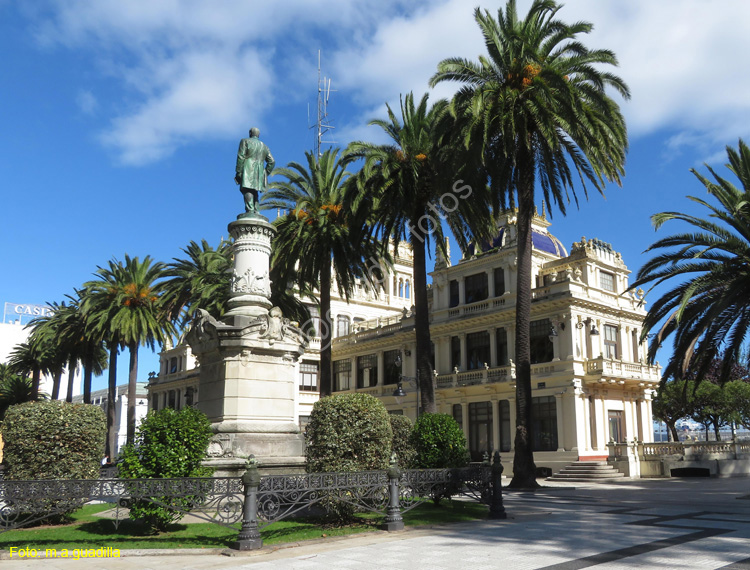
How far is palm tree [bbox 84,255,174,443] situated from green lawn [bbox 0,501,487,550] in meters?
29.7

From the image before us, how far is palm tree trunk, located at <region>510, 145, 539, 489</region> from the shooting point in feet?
86.8

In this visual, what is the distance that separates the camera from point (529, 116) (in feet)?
85.9

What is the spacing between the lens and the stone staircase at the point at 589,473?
3553 cm

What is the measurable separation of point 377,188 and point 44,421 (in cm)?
1690

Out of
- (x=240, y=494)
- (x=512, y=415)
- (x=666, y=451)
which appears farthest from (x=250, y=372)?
(x=666, y=451)

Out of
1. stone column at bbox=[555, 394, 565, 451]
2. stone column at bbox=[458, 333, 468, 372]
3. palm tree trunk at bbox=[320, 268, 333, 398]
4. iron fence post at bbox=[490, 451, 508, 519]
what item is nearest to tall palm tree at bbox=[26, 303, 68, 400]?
palm tree trunk at bbox=[320, 268, 333, 398]

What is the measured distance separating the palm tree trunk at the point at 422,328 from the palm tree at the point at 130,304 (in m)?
23.2

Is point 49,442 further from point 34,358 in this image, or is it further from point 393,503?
point 34,358

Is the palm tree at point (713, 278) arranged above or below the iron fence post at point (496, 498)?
above

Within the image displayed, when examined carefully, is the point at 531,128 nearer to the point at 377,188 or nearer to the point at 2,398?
the point at 377,188

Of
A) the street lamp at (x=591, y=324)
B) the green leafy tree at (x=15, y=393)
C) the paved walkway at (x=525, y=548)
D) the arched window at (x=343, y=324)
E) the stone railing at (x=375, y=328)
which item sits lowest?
the paved walkway at (x=525, y=548)

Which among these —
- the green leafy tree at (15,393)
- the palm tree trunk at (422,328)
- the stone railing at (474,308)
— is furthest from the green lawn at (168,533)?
the green leafy tree at (15,393)

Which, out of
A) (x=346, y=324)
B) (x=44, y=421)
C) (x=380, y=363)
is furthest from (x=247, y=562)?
(x=346, y=324)

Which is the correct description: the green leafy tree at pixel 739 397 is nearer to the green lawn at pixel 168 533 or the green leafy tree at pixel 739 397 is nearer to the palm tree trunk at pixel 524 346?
the palm tree trunk at pixel 524 346
